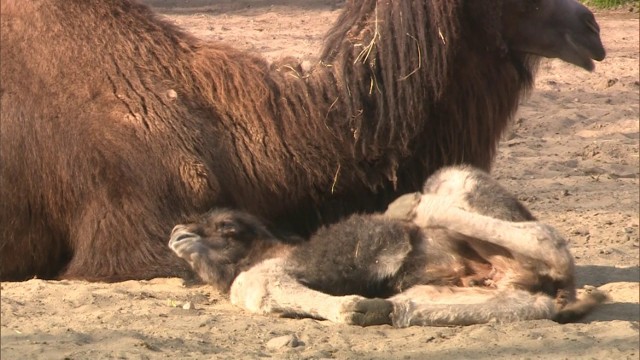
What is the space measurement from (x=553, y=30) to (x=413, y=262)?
59.7 inches

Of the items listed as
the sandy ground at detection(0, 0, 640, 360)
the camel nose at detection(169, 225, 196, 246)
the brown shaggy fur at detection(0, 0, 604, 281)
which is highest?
the brown shaggy fur at detection(0, 0, 604, 281)

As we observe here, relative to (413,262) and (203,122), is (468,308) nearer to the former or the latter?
(413,262)

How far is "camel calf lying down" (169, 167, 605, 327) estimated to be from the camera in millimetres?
4453

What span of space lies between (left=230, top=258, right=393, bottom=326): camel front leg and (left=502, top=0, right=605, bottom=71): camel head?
5.47 ft

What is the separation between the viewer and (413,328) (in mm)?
4371

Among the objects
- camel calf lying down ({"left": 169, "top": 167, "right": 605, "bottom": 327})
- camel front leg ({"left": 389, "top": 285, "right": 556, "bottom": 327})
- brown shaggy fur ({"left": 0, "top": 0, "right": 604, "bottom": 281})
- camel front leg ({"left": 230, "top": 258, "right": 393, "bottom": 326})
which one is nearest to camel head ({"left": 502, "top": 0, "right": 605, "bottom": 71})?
Answer: brown shaggy fur ({"left": 0, "top": 0, "right": 604, "bottom": 281})

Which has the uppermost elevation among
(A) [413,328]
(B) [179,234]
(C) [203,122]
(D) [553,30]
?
(D) [553,30]

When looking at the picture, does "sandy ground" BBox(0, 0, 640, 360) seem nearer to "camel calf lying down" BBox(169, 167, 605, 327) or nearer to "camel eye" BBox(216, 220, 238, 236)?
"camel calf lying down" BBox(169, 167, 605, 327)

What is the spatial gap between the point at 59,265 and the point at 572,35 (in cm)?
254

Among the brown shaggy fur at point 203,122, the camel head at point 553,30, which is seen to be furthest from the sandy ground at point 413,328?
the camel head at point 553,30

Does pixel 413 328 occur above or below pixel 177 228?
below

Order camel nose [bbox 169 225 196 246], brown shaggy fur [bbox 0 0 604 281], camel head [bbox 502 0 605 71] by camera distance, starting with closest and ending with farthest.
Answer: camel nose [bbox 169 225 196 246]
brown shaggy fur [bbox 0 0 604 281]
camel head [bbox 502 0 605 71]

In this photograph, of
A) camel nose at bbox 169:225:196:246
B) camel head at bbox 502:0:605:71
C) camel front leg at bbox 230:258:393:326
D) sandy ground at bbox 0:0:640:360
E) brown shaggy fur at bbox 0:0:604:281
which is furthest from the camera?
camel head at bbox 502:0:605:71

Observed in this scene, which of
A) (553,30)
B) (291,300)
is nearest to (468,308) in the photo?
(291,300)
